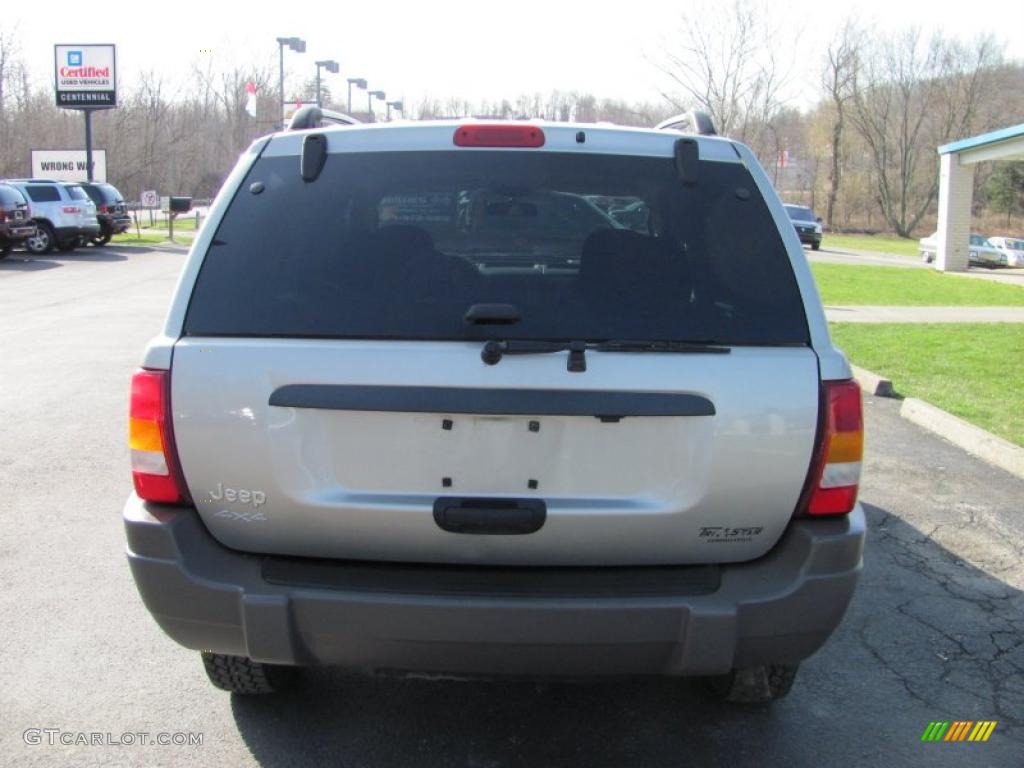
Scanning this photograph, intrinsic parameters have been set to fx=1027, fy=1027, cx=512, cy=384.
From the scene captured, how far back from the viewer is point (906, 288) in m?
22.2

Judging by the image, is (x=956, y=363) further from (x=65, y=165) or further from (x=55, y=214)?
(x=65, y=165)

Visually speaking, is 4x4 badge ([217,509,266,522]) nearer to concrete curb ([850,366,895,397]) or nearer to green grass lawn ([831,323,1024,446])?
green grass lawn ([831,323,1024,446])

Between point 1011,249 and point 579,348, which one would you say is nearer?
point 579,348

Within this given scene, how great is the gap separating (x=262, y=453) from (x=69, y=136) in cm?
6731

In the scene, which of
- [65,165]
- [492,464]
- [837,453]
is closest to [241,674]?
[492,464]

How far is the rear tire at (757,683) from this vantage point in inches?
135

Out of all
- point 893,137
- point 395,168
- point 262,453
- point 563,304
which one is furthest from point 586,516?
point 893,137

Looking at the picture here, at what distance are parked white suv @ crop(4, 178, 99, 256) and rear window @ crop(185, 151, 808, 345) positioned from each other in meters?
27.7

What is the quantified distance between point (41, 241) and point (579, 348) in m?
29.1

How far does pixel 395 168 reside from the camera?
3.15 meters

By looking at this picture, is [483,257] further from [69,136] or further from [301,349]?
[69,136]

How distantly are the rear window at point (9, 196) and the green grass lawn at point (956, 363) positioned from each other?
20.9 m

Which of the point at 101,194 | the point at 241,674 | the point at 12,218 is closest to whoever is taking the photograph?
the point at 241,674

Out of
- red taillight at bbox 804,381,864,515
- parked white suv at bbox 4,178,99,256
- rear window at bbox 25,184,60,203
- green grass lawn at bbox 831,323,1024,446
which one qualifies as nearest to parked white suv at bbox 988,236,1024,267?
green grass lawn at bbox 831,323,1024,446
